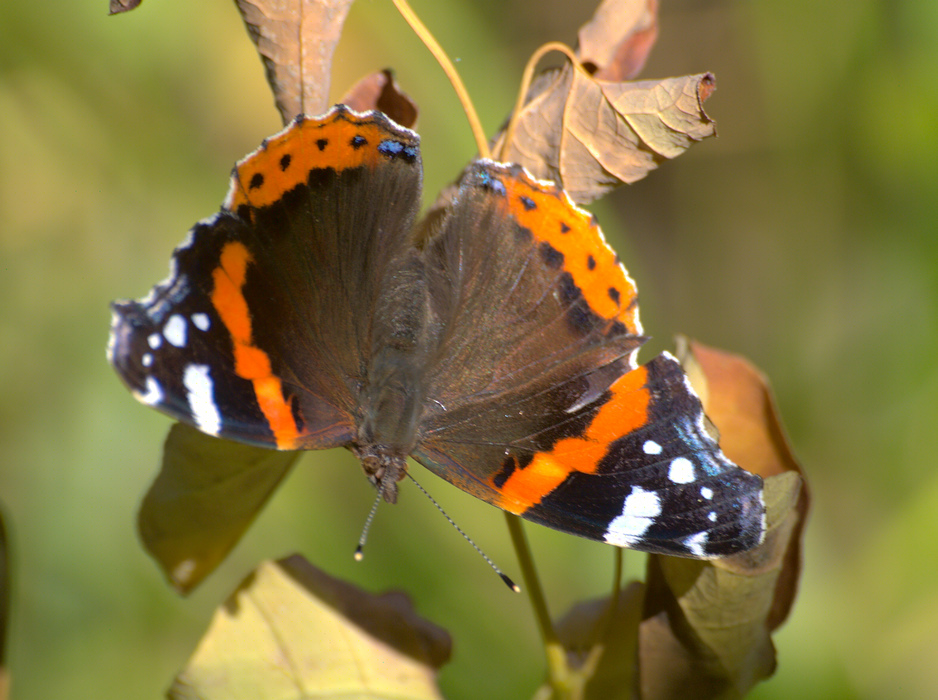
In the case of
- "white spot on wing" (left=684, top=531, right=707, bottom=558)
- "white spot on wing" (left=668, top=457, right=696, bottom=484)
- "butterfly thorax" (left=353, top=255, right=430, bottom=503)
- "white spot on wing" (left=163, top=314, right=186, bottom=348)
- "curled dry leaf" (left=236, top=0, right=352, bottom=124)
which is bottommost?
"white spot on wing" (left=684, top=531, right=707, bottom=558)

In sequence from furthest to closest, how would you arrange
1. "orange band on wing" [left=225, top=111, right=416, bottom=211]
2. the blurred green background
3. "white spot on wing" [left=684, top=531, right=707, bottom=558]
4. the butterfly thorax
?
the blurred green background, the butterfly thorax, "orange band on wing" [left=225, top=111, right=416, bottom=211], "white spot on wing" [left=684, top=531, right=707, bottom=558]

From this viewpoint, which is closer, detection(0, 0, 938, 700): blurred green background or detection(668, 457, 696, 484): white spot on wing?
detection(668, 457, 696, 484): white spot on wing

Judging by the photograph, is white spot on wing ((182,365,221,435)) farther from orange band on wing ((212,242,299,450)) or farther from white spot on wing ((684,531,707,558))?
white spot on wing ((684,531,707,558))

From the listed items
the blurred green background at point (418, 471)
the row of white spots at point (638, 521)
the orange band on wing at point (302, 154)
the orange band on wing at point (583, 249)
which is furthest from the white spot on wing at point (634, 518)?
the blurred green background at point (418, 471)

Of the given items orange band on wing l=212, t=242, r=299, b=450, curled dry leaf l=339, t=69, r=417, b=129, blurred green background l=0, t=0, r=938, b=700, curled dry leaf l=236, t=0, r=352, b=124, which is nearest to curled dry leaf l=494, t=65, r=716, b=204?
curled dry leaf l=339, t=69, r=417, b=129

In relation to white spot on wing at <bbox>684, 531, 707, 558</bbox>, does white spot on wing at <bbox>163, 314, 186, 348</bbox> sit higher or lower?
higher

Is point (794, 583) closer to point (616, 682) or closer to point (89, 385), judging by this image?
point (616, 682)

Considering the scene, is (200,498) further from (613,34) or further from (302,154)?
(613,34)

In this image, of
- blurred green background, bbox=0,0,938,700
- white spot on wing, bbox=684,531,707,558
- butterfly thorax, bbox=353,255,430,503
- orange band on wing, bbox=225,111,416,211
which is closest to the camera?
white spot on wing, bbox=684,531,707,558

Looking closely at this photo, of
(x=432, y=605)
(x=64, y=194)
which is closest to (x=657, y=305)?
(x=432, y=605)

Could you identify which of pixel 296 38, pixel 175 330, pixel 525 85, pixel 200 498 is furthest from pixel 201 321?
pixel 525 85
